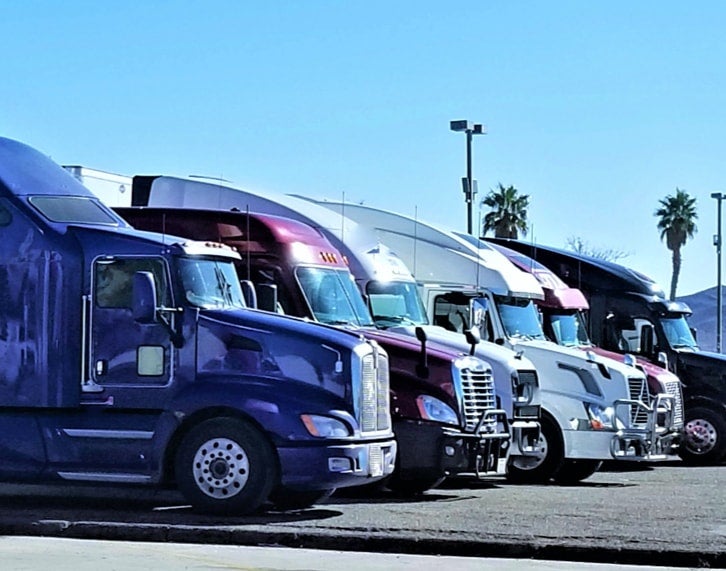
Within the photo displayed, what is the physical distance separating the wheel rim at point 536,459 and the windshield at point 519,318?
1.57 metres

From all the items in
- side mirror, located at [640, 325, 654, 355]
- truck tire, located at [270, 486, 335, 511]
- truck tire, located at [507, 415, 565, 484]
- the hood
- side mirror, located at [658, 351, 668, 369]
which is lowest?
truck tire, located at [270, 486, 335, 511]

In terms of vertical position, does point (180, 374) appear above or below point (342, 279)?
below

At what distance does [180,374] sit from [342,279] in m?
3.65

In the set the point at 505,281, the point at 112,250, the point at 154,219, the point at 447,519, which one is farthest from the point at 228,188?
the point at 447,519

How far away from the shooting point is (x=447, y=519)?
Answer: 1380 centimetres

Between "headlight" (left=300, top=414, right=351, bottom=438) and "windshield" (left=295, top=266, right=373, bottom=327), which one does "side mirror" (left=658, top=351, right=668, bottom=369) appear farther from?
"headlight" (left=300, top=414, right=351, bottom=438)

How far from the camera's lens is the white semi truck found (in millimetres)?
19359

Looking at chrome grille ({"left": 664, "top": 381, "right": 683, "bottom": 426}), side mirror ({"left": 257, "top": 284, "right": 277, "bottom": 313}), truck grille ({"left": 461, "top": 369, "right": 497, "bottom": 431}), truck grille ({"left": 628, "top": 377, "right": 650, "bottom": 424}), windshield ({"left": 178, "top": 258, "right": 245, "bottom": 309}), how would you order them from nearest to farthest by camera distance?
1. windshield ({"left": 178, "top": 258, "right": 245, "bottom": 309})
2. side mirror ({"left": 257, "top": 284, "right": 277, "bottom": 313})
3. truck grille ({"left": 461, "top": 369, "right": 497, "bottom": 431})
4. truck grille ({"left": 628, "top": 377, "right": 650, "bottom": 424})
5. chrome grille ({"left": 664, "top": 381, "right": 683, "bottom": 426})

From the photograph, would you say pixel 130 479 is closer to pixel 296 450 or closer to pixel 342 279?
pixel 296 450

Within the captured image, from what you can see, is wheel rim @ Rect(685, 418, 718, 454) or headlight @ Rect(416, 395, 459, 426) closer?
headlight @ Rect(416, 395, 459, 426)

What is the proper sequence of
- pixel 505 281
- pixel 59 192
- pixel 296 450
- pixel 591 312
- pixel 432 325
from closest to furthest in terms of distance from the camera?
pixel 296 450
pixel 59 192
pixel 432 325
pixel 505 281
pixel 591 312

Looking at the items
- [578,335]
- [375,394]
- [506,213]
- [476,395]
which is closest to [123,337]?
[375,394]

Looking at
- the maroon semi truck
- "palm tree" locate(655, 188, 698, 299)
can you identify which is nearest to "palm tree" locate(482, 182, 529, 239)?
"palm tree" locate(655, 188, 698, 299)

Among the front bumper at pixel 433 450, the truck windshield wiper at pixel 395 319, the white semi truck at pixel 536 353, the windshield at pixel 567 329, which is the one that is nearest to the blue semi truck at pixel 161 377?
the front bumper at pixel 433 450
